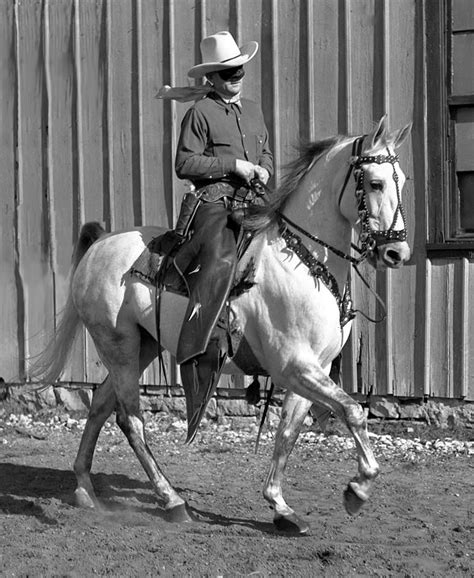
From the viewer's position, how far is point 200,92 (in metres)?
6.77

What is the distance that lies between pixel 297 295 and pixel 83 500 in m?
2.08

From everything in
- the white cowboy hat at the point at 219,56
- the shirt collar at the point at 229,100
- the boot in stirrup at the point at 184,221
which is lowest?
the boot in stirrup at the point at 184,221

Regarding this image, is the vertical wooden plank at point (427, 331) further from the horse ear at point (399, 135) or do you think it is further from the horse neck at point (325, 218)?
the horse ear at point (399, 135)

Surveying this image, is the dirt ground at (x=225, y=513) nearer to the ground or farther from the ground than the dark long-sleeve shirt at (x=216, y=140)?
nearer to the ground

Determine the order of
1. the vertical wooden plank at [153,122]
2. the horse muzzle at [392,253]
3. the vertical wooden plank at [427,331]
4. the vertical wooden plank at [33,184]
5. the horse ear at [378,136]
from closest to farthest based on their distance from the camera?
1. the horse muzzle at [392,253]
2. the horse ear at [378,136]
3. the vertical wooden plank at [427,331]
4. the vertical wooden plank at [153,122]
5. the vertical wooden plank at [33,184]

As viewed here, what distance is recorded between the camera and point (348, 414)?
5770mm

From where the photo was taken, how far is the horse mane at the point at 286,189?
6.16m

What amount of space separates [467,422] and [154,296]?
10.1ft

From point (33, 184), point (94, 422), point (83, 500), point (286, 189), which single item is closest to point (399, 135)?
point (286, 189)

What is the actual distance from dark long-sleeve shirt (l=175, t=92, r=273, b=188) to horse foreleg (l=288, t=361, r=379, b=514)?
4.26ft

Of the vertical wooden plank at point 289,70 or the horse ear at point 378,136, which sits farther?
the vertical wooden plank at point 289,70

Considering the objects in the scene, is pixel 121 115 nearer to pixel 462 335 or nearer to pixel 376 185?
pixel 462 335

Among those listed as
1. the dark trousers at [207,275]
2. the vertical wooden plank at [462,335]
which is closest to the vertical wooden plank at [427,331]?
the vertical wooden plank at [462,335]

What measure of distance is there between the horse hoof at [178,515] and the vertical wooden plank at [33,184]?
3551 mm
